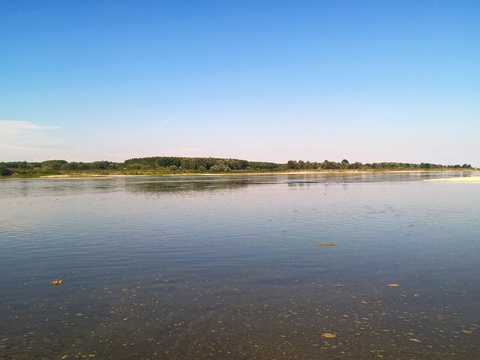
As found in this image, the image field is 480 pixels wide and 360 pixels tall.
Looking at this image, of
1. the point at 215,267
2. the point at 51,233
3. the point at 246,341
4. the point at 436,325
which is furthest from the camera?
the point at 51,233

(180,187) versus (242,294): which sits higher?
(180,187)

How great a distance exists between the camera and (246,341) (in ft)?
24.3

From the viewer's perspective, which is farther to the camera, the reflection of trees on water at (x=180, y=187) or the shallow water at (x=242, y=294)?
the reflection of trees on water at (x=180, y=187)

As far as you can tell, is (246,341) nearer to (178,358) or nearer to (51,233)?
(178,358)

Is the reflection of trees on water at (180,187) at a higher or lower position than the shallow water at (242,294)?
higher

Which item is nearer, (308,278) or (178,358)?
(178,358)

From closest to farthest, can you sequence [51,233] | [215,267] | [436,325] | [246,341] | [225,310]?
[246,341]
[436,325]
[225,310]
[215,267]
[51,233]

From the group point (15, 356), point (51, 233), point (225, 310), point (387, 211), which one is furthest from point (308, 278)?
point (387, 211)

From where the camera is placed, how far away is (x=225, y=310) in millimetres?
8953

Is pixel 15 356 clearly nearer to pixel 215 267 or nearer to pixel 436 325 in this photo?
pixel 215 267

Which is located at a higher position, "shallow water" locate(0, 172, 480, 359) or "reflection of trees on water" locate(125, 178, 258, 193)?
"reflection of trees on water" locate(125, 178, 258, 193)

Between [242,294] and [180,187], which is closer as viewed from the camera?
[242,294]

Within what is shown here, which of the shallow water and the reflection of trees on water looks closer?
the shallow water

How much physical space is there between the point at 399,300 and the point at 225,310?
195 inches
